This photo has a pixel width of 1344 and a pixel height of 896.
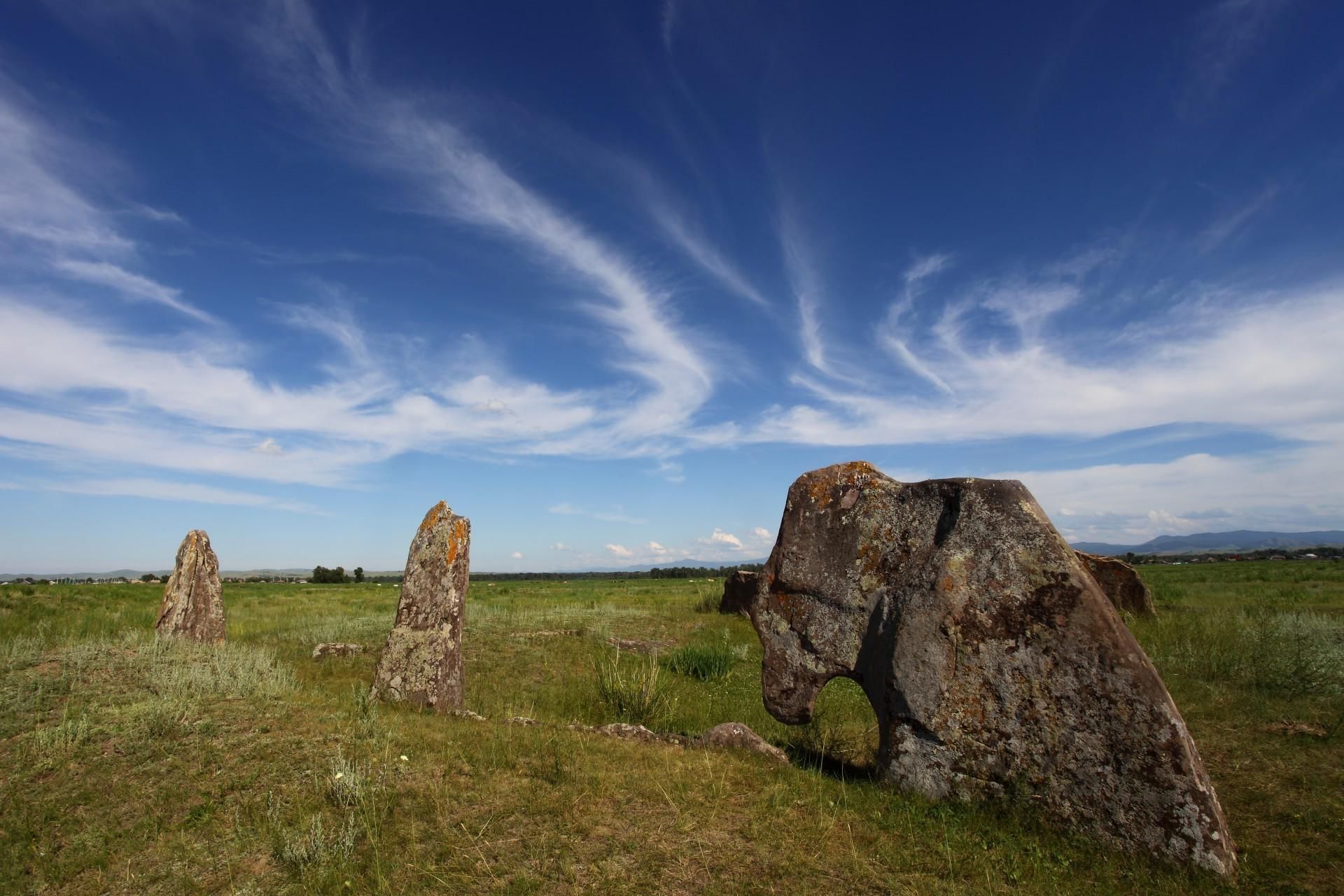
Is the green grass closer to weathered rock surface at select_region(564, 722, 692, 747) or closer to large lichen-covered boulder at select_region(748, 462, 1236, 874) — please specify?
weathered rock surface at select_region(564, 722, 692, 747)

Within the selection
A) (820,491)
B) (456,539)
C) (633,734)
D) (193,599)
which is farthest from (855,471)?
(193,599)

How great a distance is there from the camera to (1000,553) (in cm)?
635

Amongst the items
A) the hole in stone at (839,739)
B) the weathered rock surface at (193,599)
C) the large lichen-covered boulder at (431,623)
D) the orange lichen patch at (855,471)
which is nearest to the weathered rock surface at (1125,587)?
the hole in stone at (839,739)

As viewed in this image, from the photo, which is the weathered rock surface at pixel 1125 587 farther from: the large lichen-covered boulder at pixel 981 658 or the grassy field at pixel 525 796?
the large lichen-covered boulder at pixel 981 658

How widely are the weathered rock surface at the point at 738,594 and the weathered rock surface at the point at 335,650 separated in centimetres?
1292

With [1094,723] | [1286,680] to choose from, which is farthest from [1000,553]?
[1286,680]

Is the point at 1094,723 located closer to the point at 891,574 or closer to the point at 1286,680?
the point at 891,574

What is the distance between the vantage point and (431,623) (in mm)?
10117

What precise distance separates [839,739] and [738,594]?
15623 millimetres

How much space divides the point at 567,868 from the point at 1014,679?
13.3ft

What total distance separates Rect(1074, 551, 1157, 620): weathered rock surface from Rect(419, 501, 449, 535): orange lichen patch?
1577 centimetres

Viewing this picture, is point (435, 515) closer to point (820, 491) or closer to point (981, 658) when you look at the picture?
point (820, 491)

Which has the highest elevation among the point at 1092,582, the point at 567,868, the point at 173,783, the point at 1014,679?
the point at 1092,582

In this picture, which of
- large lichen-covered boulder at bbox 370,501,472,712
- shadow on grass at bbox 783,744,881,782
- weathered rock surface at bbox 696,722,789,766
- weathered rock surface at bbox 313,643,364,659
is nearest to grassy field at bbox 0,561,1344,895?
shadow on grass at bbox 783,744,881,782
